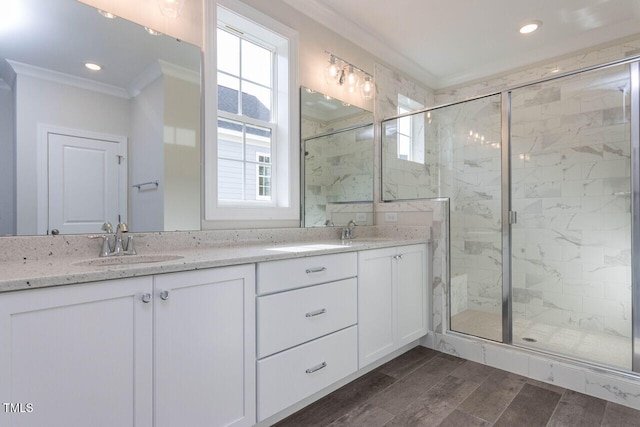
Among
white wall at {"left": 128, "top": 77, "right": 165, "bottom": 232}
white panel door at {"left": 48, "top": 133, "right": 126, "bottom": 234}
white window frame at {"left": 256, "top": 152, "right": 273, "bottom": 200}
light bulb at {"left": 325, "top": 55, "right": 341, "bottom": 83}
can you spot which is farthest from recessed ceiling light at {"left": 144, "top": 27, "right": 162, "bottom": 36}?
light bulb at {"left": 325, "top": 55, "right": 341, "bottom": 83}

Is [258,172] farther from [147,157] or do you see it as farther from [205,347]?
[205,347]

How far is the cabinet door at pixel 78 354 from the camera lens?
2.86 ft

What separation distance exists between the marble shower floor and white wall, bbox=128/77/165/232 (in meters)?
2.31

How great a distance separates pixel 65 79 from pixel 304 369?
1.75m

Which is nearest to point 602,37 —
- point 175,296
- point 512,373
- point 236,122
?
point 512,373

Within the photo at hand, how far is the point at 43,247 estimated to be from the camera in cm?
138

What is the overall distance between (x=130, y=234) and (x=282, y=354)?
941mm

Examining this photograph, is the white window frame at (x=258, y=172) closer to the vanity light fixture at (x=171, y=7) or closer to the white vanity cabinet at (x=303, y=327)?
the white vanity cabinet at (x=303, y=327)

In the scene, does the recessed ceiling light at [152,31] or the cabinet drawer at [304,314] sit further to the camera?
the recessed ceiling light at [152,31]

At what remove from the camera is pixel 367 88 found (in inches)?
118

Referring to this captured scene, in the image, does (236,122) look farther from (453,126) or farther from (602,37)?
(602,37)

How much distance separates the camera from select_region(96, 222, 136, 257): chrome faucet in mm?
1483

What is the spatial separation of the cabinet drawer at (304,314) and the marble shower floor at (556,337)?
123cm

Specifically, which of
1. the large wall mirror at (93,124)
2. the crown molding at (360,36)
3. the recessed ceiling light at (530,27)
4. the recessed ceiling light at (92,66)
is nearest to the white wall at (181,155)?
the large wall mirror at (93,124)
